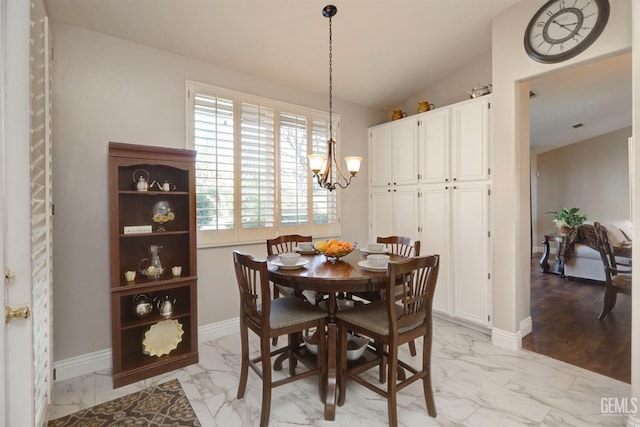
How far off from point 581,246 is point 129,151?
6.52 metres

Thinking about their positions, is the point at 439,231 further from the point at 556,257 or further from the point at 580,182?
the point at 580,182

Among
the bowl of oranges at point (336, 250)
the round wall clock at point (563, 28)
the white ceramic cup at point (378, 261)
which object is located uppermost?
the round wall clock at point (563, 28)

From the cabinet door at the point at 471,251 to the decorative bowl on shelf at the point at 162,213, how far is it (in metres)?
2.83

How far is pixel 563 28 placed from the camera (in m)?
2.39

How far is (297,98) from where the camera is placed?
3.59 metres

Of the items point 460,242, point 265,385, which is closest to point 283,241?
point 265,385

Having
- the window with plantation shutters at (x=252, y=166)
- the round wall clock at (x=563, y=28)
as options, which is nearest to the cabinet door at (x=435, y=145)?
the round wall clock at (x=563, y=28)

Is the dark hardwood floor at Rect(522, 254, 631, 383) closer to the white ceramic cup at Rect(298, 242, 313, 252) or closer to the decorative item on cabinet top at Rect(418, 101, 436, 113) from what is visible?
the white ceramic cup at Rect(298, 242, 313, 252)

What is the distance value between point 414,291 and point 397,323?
238 mm

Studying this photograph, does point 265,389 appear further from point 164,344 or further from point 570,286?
point 570,286

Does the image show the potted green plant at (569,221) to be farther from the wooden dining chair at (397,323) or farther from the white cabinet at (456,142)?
the wooden dining chair at (397,323)

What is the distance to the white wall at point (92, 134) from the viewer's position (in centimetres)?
228

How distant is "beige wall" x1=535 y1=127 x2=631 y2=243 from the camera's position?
6.71 m

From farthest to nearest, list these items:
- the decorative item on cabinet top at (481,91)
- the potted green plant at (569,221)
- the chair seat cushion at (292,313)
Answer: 1. the potted green plant at (569,221)
2. the decorative item on cabinet top at (481,91)
3. the chair seat cushion at (292,313)
